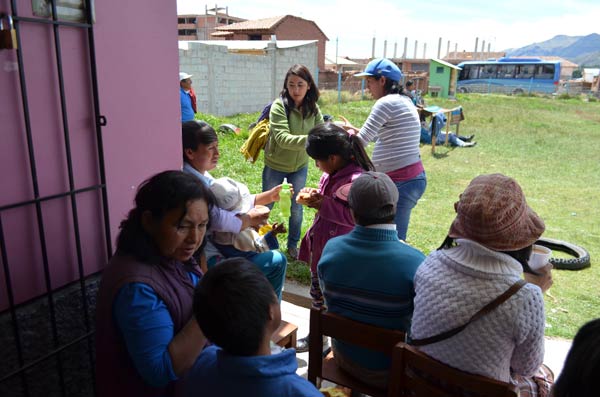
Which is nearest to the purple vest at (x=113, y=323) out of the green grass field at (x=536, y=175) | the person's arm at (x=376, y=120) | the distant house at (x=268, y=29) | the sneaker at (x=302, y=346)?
the sneaker at (x=302, y=346)

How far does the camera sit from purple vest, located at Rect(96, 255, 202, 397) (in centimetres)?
151

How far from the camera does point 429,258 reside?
171 centimetres

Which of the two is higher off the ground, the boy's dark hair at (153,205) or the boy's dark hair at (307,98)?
the boy's dark hair at (307,98)

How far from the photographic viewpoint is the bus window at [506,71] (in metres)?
29.8

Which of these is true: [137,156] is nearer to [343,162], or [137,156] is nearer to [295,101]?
[343,162]

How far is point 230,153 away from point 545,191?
5534 mm

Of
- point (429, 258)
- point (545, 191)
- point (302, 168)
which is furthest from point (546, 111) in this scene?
point (429, 258)

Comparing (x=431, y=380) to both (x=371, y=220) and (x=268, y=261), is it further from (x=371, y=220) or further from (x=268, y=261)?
(x=268, y=261)

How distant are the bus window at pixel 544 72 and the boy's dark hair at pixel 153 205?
32.3 metres

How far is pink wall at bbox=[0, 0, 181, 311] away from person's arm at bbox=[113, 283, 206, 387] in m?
0.72

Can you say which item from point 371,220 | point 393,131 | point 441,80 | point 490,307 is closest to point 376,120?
point 393,131

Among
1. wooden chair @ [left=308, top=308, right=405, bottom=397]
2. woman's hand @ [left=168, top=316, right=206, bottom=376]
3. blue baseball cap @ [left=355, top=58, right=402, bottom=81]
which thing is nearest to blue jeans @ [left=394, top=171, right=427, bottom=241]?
blue baseball cap @ [left=355, top=58, right=402, bottom=81]

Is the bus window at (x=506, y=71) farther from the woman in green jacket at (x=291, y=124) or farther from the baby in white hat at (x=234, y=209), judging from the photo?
the baby in white hat at (x=234, y=209)

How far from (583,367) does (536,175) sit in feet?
28.1
